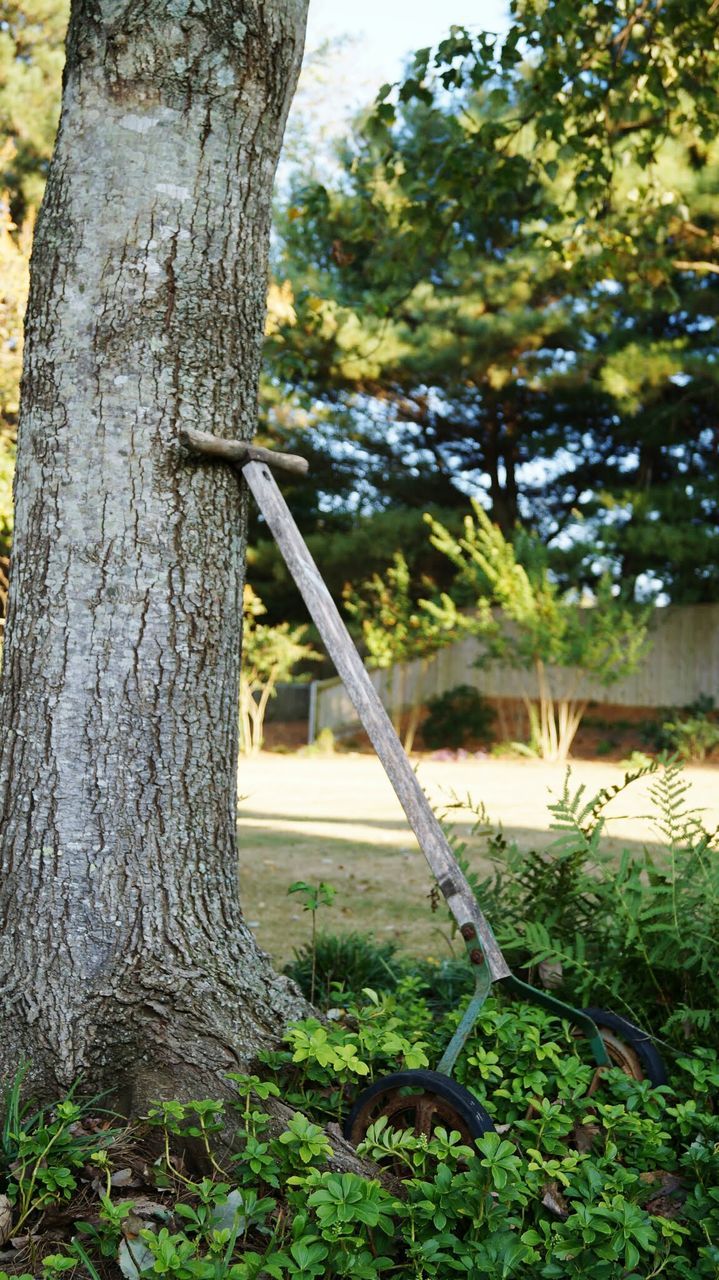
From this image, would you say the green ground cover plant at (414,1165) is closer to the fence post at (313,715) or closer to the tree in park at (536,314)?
the tree in park at (536,314)

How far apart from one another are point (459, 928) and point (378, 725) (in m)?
0.50

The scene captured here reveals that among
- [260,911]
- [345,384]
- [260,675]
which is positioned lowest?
[260,911]

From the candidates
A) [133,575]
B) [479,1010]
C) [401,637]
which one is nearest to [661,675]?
[401,637]

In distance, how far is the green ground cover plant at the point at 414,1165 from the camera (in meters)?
1.80

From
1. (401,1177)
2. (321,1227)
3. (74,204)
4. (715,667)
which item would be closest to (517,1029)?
(401,1177)

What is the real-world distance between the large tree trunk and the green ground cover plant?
0.59 ft

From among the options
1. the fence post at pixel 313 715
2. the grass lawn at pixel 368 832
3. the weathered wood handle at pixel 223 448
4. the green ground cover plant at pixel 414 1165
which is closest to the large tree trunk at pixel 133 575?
the weathered wood handle at pixel 223 448

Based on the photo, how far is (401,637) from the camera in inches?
658

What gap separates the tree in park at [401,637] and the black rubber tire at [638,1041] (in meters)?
13.1

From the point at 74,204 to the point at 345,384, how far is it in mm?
17110

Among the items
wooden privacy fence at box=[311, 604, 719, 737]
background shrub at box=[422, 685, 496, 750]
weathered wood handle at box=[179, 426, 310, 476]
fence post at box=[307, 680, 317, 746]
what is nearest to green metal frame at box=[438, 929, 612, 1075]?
weathered wood handle at box=[179, 426, 310, 476]

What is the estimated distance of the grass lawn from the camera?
512 centimetres

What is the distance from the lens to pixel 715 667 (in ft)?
53.7

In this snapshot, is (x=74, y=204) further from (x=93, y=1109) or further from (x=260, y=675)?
(x=260, y=675)
